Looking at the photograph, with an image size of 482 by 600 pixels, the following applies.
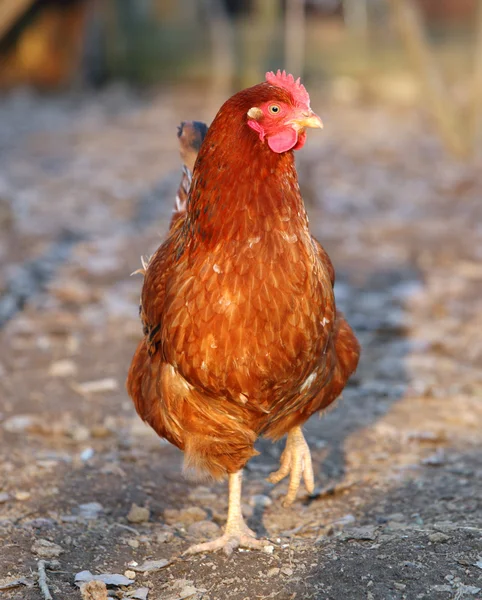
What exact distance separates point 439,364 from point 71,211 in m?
3.96

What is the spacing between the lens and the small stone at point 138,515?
312 cm

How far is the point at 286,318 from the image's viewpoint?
101 inches

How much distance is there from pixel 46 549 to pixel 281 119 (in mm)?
1581

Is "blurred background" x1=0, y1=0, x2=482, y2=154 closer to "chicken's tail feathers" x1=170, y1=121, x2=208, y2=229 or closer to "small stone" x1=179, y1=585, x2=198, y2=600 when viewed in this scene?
"chicken's tail feathers" x1=170, y1=121, x2=208, y2=229

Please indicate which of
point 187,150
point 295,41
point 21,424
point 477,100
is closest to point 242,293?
point 187,150

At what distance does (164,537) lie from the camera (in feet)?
9.88

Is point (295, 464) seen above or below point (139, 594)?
above

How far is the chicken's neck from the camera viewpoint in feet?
8.39

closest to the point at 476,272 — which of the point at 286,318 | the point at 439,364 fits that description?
the point at 439,364

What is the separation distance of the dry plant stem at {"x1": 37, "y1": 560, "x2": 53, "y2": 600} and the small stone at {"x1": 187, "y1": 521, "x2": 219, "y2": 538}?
23.9 inches

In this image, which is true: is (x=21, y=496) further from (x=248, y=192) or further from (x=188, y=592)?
(x=248, y=192)

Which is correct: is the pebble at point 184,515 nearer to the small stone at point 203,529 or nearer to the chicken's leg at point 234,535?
the small stone at point 203,529

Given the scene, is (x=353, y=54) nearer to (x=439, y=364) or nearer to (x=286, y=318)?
(x=439, y=364)

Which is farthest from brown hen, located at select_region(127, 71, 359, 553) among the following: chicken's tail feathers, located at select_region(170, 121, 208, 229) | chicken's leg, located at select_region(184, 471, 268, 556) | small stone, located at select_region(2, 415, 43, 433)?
small stone, located at select_region(2, 415, 43, 433)
